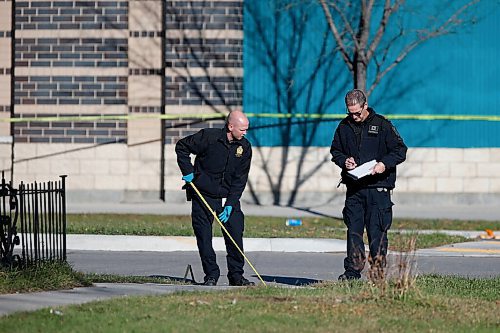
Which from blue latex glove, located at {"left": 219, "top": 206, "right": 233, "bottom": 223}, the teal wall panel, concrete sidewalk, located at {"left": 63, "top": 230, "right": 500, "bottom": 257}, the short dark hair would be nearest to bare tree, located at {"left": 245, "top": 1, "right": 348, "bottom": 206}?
the teal wall panel

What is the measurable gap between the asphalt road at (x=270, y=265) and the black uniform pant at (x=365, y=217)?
147 cm

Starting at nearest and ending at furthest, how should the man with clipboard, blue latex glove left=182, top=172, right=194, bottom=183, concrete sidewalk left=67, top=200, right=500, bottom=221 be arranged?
1. the man with clipboard
2. blue latex glove left=182, top=172, right=194, bottom=183
3. concrete sidewalk left=67, top=200, right=500, bottom=221

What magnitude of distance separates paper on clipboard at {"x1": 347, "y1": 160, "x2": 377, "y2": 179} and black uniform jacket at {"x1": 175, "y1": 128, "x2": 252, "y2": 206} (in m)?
1.30

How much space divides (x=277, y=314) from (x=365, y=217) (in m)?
2.95

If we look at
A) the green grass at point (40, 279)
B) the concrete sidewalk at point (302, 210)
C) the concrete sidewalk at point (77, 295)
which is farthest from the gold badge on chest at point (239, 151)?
the concrete sidewalk at point (302, 210)

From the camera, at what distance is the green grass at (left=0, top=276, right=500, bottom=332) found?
7.37 metres

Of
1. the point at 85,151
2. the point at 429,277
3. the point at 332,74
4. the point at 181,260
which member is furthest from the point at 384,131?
the point at 85,151

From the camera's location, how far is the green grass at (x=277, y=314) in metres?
7.37

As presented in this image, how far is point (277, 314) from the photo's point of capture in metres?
7.84

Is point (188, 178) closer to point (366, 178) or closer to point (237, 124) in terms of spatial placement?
point (237, 124)

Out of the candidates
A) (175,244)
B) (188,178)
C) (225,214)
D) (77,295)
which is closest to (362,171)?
(225,214)

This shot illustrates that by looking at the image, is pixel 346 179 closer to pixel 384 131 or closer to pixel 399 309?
pixel 384 131

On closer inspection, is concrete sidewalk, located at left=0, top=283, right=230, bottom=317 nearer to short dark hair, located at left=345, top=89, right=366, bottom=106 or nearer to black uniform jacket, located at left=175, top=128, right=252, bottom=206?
black uniform jacket, located at left=175, top=128, right=252, bottom=206

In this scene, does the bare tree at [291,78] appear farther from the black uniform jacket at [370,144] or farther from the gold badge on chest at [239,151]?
the black uniform jacket at [370,144]
